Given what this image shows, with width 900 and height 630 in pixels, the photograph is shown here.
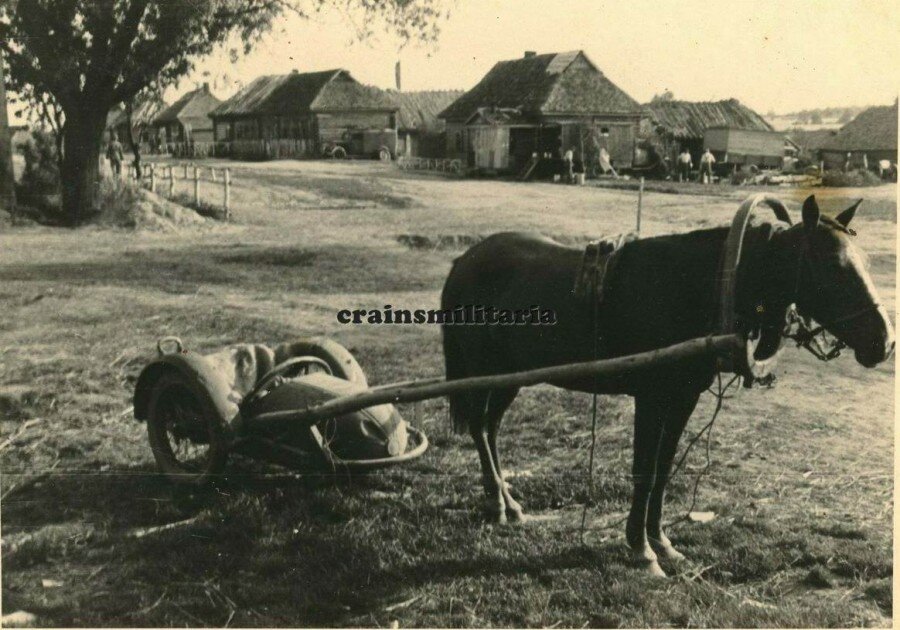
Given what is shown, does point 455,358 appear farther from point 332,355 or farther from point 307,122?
point 307,122

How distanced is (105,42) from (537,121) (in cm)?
629

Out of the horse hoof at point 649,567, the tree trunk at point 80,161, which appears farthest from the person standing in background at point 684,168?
the horse hoof at point 649,567

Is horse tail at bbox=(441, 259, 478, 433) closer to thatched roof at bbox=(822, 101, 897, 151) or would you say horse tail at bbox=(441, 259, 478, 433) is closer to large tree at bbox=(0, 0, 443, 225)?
large tree at bbox=(0, 0, 443, 225)

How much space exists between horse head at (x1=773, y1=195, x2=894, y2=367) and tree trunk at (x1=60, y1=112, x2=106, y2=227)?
6.07 meters

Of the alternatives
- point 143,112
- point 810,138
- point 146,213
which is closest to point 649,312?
point 810,138

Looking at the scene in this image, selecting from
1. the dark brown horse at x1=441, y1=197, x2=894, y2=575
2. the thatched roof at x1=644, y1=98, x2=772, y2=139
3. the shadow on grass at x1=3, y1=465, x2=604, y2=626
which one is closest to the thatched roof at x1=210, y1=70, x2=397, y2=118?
the thatched roof at x1=644, y1=98, x2=772, y2=139

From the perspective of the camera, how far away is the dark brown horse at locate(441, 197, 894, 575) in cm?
335

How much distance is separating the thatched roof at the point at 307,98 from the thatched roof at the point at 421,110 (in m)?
0.36

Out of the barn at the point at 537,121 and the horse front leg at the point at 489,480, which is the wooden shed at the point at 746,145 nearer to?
the barn at the point at 537,121

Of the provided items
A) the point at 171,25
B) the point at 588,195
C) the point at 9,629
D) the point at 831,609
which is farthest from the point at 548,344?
the point at 588,195

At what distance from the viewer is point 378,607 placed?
3.68 metres

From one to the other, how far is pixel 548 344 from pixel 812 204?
1.52 meters

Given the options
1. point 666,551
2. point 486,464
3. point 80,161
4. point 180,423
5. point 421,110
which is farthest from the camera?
point 421,110

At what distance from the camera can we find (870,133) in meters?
5.80
